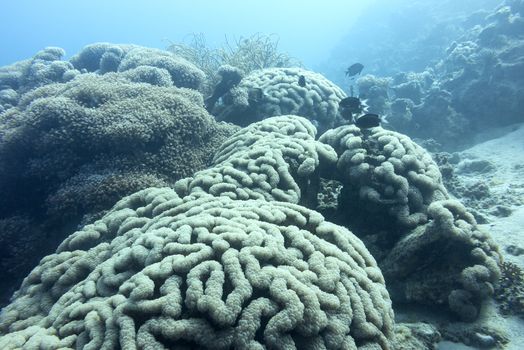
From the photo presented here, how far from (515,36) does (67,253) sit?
58.7 feet

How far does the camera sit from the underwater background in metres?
2.89

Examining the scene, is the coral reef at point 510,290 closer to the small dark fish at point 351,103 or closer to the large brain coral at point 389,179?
the large brain coral at point 389,179

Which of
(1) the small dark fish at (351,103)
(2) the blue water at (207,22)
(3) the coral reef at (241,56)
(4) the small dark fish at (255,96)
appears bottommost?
(1) the small dark fish at (351,103)

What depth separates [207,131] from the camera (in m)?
7.40

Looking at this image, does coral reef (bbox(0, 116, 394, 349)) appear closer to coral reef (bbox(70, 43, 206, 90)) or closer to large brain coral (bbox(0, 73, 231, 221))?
large brain coral (bbox(0, 73, 231, 221))

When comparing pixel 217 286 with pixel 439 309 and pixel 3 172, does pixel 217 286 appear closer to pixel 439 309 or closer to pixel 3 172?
pixel 439 309

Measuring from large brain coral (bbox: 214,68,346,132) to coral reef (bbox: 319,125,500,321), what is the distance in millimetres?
3087

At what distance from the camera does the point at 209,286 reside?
284 centimetres

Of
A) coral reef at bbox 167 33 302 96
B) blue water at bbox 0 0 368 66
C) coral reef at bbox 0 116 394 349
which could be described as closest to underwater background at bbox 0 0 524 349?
coral reef at bbox 0 116 394 349

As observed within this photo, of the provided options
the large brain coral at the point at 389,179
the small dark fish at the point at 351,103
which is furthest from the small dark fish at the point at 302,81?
the large brain coral at the point at 389,179

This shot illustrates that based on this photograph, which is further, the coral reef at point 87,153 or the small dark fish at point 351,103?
the small dark fish at point 351,103

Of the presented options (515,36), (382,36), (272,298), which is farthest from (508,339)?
(382,36)

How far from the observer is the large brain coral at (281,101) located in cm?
930

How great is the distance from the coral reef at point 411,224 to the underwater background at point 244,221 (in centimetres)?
2
